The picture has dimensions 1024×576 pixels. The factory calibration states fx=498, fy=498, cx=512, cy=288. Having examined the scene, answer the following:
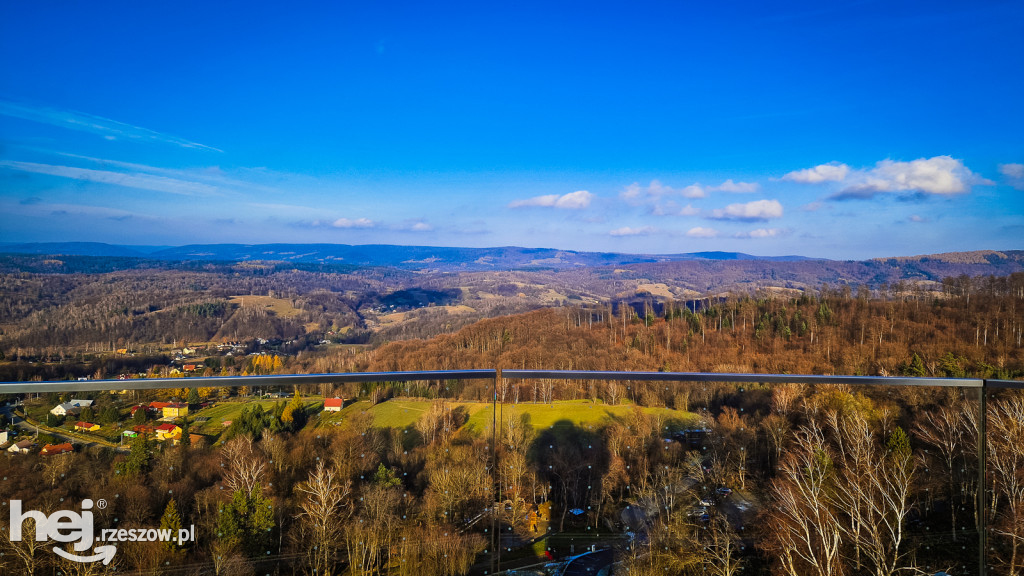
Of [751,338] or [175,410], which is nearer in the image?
[175,410]

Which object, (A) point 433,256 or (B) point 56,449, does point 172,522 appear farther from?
(A) point 433,256

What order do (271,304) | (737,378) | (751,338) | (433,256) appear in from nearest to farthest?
(737,378), (751,338), (271,304), (433,256)

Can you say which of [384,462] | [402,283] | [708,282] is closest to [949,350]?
[384,462]

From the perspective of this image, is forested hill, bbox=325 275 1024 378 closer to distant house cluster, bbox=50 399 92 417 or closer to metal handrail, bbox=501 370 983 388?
metal handrail, bbox=501 370 983 388

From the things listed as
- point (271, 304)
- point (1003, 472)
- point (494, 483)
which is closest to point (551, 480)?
point (494, 483)

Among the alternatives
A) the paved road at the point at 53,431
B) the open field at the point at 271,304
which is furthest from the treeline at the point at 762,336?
the paved road at the point at 53,431

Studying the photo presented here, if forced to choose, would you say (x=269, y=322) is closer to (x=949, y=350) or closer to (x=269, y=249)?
(x=949, y=350)

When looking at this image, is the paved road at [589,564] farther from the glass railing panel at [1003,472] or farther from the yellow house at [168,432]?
the yellow house at [168,432]
